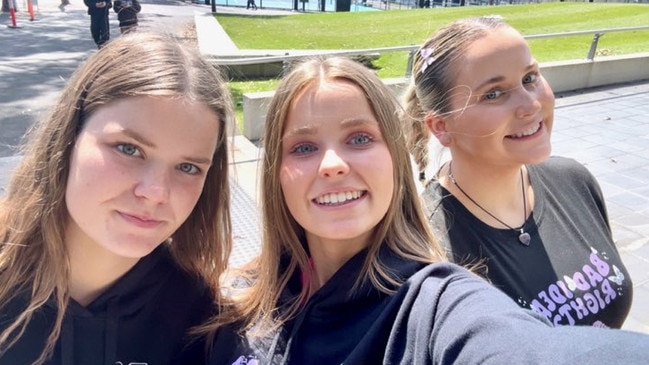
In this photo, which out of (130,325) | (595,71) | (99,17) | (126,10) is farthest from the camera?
(99,17)

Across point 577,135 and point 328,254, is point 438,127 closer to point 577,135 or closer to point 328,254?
point 328,254

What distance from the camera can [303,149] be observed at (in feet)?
5.12

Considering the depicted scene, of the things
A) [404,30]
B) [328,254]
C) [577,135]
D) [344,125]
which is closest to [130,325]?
[328,254]

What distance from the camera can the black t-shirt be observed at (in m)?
1.73

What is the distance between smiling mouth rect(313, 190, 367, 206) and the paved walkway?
109 cm

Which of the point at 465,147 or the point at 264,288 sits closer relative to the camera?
the point at 264,288

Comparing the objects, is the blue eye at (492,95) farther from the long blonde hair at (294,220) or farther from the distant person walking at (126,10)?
the distant person walking at (126,10)

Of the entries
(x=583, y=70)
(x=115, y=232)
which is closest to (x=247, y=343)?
(x=115, y=232)

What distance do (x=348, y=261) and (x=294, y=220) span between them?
240 millimetres

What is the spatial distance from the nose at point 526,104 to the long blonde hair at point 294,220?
1.65 feet

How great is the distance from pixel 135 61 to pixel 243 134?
4648 mm

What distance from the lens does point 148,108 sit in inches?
60.8

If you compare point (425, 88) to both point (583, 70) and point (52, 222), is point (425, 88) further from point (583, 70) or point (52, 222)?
point (583, 70)

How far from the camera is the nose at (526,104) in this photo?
1.91 metres
